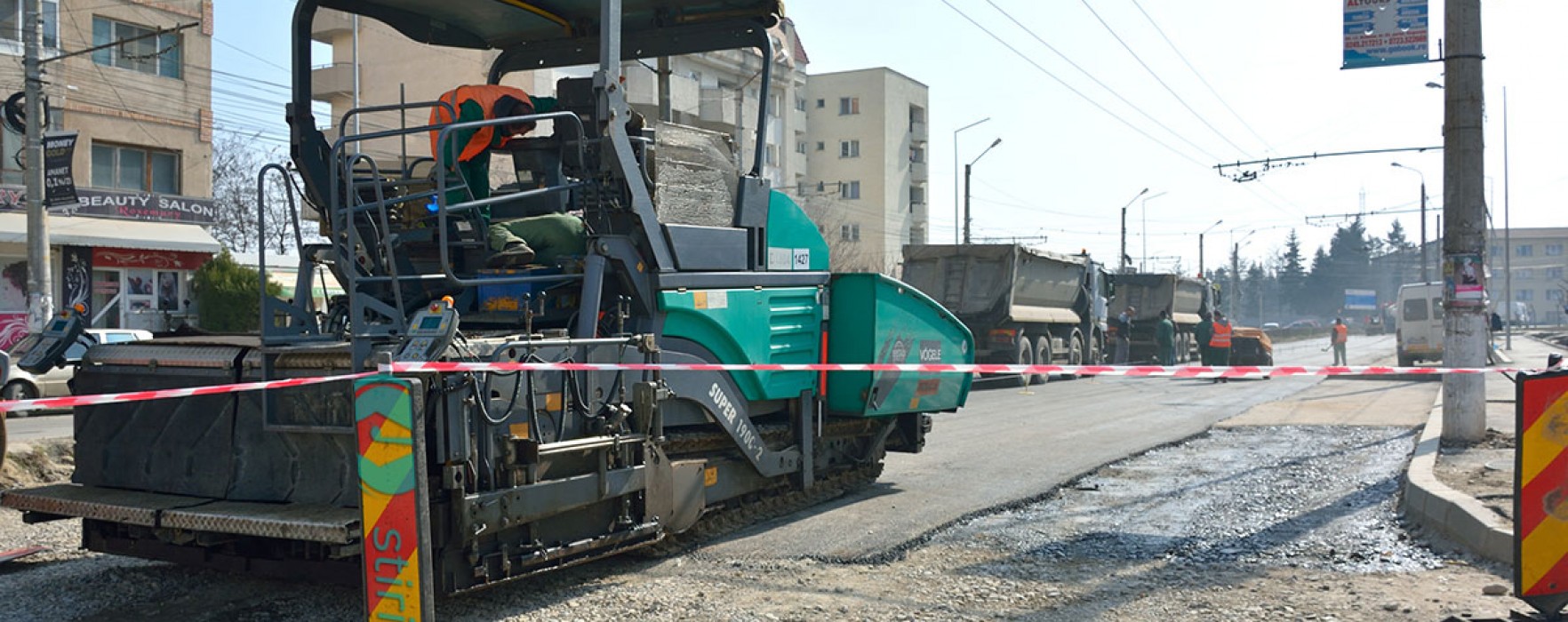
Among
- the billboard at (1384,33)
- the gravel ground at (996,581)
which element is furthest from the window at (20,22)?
the billboard at (1384,33)

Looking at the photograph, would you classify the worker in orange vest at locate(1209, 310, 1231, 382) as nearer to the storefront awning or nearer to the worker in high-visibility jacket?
the worker in high-visibility jacket

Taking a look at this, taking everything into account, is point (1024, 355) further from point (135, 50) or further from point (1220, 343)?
point (135, 50)

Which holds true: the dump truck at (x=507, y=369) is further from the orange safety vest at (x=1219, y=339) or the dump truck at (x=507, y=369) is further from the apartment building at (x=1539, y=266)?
the apartment building at (x=1539, y=266)

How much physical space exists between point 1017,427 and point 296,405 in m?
9.72

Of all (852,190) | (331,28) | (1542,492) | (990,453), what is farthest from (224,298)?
(852,190)

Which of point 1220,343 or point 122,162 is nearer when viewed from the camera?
point 1220,343

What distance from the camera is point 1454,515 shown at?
7.05 meters

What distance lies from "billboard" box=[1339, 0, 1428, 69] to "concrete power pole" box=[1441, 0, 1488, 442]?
86 cm

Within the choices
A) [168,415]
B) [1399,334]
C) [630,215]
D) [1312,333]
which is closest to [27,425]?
[168,415]

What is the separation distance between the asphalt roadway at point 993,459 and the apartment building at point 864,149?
40420 mm

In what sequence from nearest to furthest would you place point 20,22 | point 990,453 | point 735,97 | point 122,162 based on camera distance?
point 990,453, point 735,97, point 20,22, point 122,162

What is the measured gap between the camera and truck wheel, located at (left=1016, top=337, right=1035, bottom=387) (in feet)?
76.6

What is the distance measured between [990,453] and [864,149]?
5149 centimetres

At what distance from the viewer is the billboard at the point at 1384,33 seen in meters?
12.0
